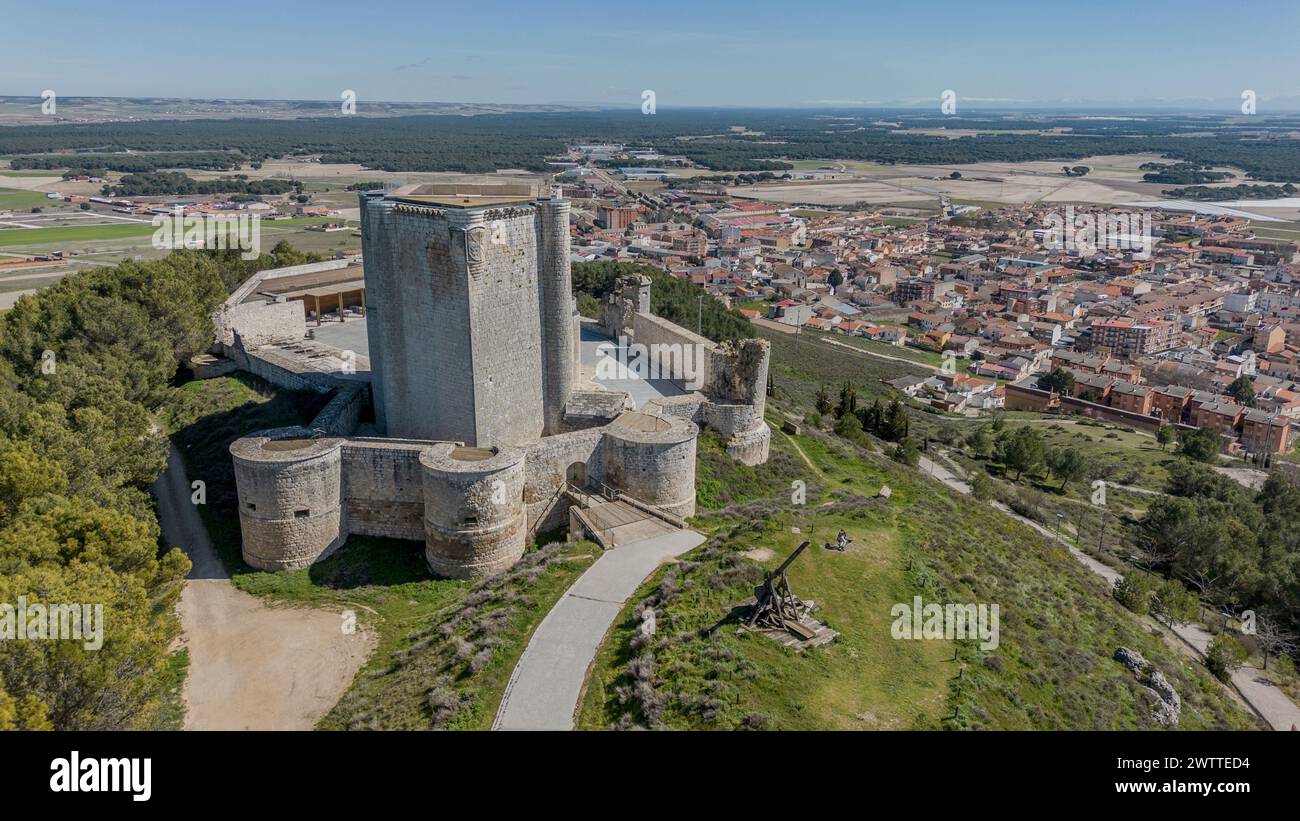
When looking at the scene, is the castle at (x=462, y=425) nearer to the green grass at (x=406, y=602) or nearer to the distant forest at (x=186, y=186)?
the green grass at (x=406, y=602)

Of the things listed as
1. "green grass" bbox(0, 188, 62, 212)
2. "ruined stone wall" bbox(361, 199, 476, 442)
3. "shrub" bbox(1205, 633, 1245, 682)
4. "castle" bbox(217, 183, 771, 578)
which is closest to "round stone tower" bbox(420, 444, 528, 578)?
"castle" bbox(217, 183, 771, 578)

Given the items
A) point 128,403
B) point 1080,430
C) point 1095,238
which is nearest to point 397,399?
point 128,403

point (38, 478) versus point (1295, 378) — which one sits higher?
point (38, 478)

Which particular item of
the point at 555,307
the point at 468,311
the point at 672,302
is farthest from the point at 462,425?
the point at 672,302

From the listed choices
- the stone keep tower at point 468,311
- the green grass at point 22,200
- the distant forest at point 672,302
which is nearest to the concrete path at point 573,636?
the stone keep tower at point 468,311

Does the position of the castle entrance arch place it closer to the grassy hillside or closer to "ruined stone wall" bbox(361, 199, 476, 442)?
"ruined stone wall" bbox(361, 199, 476, 442)

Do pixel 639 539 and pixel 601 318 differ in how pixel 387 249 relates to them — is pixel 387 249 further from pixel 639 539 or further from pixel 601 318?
pixel 601 318

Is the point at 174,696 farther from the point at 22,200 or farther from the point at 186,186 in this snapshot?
the point at 186,186
